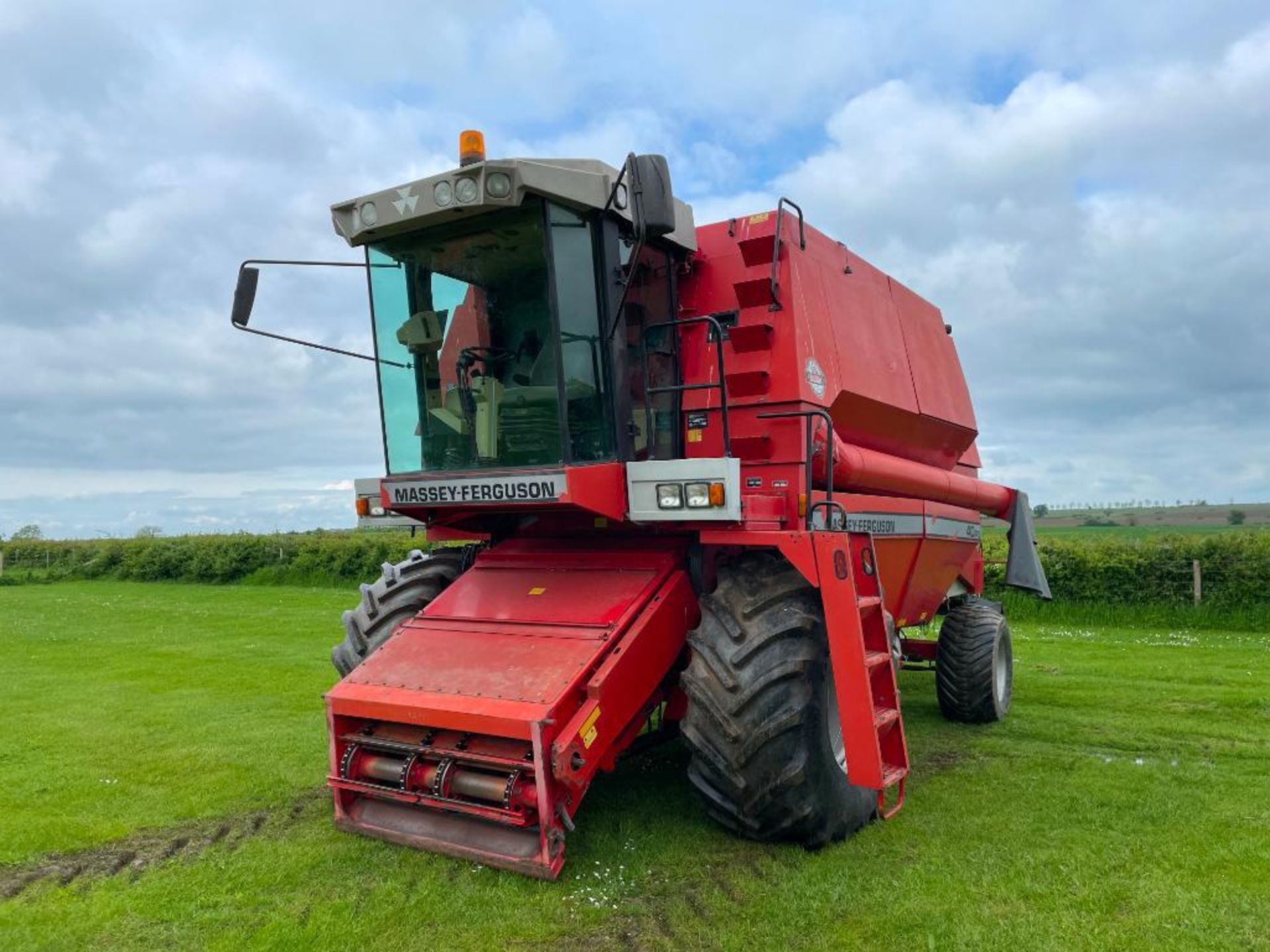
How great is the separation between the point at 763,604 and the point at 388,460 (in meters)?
2.41

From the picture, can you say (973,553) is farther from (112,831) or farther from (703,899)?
(112,831)

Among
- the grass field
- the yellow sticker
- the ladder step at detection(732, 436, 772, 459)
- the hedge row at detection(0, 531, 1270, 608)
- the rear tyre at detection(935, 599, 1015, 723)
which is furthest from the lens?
the hedge row at detection(0, 531, 1270, 608)

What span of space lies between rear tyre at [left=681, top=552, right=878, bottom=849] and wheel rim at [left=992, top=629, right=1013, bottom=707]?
347 centimetres

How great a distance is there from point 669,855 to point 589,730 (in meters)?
0.83

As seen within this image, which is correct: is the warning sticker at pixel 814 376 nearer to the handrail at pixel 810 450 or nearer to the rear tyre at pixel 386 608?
the handrail at pixel 810 450

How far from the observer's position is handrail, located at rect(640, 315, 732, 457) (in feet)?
16.9

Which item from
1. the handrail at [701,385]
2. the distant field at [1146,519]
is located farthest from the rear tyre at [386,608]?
the distant field at [1146,519]

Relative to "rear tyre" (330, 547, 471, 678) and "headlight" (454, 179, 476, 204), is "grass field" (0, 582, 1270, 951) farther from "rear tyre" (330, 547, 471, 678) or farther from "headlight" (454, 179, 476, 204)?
"headlight" (454, 179, 476, 204)

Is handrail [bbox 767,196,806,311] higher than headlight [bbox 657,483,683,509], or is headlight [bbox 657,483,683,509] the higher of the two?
handrail [bbox 767,196,806,311]

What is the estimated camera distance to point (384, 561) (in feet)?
87.0

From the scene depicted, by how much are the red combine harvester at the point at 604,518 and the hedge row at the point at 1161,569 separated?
11083mm

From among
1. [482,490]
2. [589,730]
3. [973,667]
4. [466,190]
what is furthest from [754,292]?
[973,667]

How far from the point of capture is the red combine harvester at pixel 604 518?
455 centimetres

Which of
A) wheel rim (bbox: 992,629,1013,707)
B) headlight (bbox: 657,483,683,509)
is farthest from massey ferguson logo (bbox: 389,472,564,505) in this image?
wheel rim (bbox: 992,629,1013,707)
